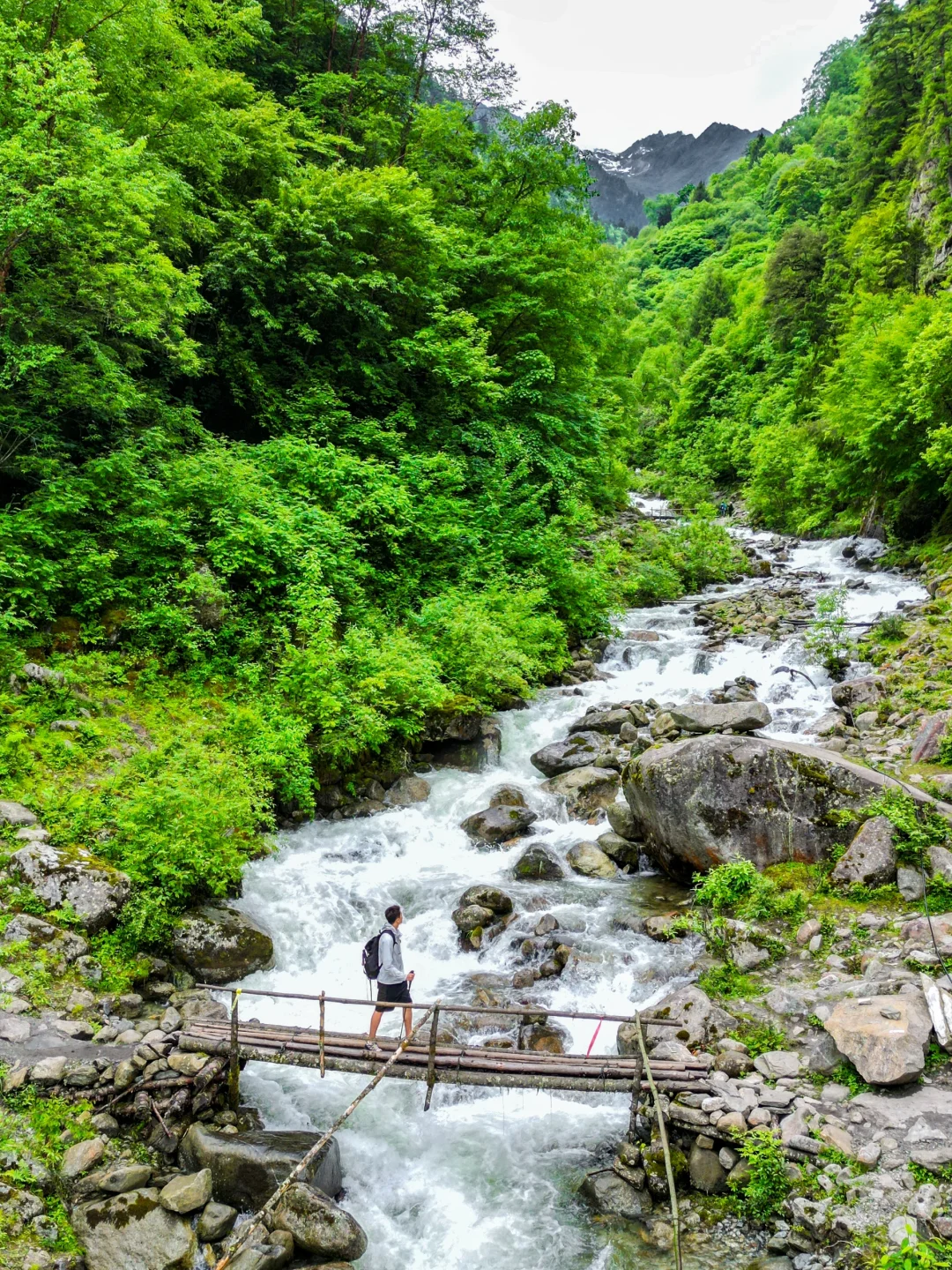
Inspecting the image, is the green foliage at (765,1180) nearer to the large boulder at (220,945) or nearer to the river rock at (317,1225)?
the river rock at (317,1225)

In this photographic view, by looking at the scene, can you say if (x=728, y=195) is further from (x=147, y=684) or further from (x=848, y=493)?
(x=147, y=684)

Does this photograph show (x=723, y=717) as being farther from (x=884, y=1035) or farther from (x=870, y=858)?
(x=884, y=1035)

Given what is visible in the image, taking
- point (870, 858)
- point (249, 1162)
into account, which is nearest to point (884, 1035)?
point (870, 858)

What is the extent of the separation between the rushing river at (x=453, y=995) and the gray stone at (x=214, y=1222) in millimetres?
992


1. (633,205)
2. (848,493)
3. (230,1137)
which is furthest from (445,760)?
(633,205)

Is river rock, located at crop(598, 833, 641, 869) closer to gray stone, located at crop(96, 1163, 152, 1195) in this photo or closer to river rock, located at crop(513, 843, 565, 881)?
river rock, located at crop(513, 843, 565, 881)

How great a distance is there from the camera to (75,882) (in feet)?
23.6

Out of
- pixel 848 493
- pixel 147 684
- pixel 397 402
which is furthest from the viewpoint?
pixel 848 493

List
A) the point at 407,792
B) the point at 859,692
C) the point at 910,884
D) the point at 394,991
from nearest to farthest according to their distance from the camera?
the point at 394,991 < the point at 910,884 < the point at 407,792 < the point at 859,692

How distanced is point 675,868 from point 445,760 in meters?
5.13

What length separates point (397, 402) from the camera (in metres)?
17.7

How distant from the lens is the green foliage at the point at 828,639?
15.0m

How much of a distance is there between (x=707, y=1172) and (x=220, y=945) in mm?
5414

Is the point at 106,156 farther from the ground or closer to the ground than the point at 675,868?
farther from the ground
